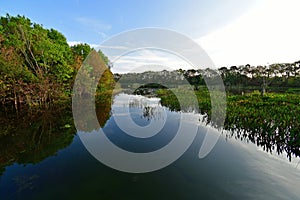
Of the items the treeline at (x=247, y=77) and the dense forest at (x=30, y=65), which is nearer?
the dense forest at (x=30, y=65)

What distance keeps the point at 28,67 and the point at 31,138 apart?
15633 mm

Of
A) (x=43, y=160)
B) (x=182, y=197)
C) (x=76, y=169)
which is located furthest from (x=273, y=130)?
(x=43, y=160)

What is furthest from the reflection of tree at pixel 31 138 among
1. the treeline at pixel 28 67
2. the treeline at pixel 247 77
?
the treeline at pixel 247 77

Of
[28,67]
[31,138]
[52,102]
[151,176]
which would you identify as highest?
[28,67]

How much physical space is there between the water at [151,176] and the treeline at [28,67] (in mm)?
10739

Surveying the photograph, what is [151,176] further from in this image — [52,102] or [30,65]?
[30,65]

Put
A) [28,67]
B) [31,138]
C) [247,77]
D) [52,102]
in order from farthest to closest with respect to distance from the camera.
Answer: [247,77] → [52,102] → [28,67] → [31,138]

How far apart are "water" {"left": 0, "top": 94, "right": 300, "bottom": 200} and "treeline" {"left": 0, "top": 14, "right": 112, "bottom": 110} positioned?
10739 millimetres

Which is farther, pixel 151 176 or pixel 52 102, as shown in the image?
pixel 52 102

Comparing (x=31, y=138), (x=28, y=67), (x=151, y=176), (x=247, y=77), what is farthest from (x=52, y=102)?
(x=247, y=77)

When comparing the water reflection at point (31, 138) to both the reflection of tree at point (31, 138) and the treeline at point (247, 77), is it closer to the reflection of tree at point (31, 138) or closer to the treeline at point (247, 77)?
the reflection of tree at point (31, 138)

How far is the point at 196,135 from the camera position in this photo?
9.72 meters

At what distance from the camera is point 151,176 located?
18.7ft

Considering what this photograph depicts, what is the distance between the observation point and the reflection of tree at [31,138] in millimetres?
7061
